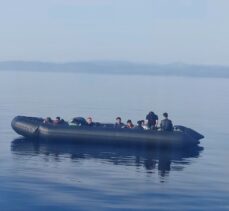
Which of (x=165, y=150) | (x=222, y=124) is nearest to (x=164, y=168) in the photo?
(x=165, y=150)

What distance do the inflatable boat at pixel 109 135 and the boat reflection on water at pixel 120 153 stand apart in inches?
12.0

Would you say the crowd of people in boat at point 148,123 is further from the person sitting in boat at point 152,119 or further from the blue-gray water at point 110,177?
the blue-gray water at point 110,177

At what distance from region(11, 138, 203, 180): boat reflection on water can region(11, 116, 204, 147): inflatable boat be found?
30 cm

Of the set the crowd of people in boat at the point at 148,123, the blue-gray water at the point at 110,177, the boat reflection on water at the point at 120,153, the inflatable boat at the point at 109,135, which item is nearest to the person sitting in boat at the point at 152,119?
the crowd of people in boat at the point at 148,123

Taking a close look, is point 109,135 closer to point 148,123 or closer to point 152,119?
point 148,123

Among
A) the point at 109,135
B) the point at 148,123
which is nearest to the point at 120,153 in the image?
the point at 109,135

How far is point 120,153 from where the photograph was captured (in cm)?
3136

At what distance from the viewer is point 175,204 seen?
20188mm

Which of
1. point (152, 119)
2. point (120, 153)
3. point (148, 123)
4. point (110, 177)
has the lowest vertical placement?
point (110, 177)

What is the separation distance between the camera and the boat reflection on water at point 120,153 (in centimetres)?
2871

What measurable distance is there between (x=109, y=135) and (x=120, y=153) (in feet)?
6.57

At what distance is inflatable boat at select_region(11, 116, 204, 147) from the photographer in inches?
1286

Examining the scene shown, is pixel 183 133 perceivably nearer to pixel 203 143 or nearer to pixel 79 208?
pixel 203 143

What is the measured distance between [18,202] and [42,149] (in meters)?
12.3
